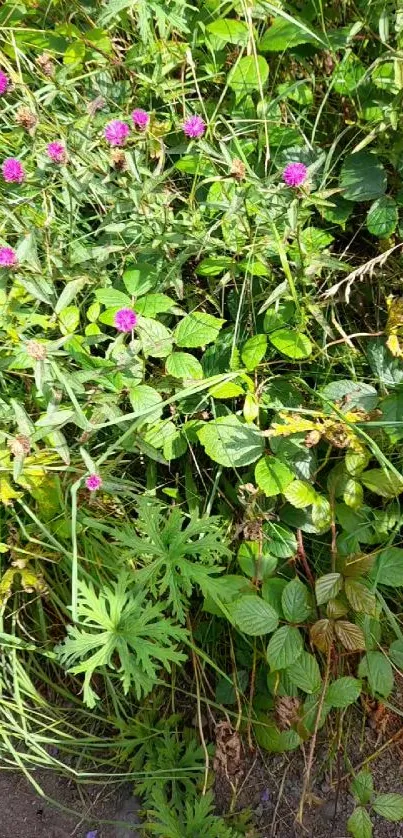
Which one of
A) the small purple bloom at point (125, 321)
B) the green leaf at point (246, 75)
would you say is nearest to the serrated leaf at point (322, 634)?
the small purple bloom at point (125, 321)

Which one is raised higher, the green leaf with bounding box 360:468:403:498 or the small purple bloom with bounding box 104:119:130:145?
the small purple bloom with bounding box 104:119:130:145

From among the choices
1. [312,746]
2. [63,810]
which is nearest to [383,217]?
[312,746]

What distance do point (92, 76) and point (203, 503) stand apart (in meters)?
0.93

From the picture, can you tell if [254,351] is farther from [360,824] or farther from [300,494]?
[360,824]

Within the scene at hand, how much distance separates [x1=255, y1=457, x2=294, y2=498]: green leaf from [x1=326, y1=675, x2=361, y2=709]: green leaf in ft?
1.16

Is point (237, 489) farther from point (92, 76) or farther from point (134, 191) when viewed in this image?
point (92, 76)

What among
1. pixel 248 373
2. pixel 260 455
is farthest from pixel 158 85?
pixel 260 455

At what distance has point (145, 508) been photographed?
1243mm

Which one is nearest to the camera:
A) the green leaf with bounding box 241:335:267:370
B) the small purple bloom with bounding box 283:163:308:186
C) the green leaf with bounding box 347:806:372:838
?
the small purple bloom with bounding box 283:163:308:186

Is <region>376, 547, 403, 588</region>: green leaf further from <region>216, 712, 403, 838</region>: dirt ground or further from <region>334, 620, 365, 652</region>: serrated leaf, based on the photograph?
<region>216, 712, 403, 838</region>: dirt ground

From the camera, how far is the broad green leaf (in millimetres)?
1266

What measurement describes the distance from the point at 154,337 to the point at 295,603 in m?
0.56

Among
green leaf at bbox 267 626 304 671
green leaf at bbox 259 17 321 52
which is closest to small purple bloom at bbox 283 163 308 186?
green leaf at bbox 259 17 321 52

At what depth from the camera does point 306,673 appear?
3.95 feet
